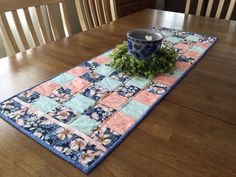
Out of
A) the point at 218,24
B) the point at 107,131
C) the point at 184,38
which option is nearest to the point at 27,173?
the point at 107,131

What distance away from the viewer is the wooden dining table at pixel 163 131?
54 cm

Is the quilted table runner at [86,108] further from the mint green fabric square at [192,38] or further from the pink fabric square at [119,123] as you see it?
the mint green fabric square at [192,38]

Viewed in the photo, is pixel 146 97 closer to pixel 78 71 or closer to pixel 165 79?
pixel 165 79

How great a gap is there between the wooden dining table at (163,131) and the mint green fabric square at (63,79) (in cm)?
4

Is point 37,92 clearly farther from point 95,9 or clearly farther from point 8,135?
point 95,9

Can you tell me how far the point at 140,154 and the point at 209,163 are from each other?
167mm

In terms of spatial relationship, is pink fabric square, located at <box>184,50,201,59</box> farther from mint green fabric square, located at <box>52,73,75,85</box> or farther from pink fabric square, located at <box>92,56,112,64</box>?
mint green fabric square, located at <box>52,73,75,85</box>

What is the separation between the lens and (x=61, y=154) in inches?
22.3

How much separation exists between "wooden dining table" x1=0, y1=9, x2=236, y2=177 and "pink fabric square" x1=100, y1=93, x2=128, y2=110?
10 cm

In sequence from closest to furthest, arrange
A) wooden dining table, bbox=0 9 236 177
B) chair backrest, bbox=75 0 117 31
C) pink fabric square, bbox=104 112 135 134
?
wooden dining table, bbox=0 9 236 177, pink fabric square, bbox=104 112 135 134, chair backrest, bbox=75 0 117 31

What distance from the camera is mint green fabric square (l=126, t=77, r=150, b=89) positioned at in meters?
0.86

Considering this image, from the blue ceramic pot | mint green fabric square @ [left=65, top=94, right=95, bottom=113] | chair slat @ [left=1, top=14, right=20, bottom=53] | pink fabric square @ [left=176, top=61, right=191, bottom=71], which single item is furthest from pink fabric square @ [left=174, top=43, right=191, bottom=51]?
chair slat @ [left=1, top=14, right=20, bottom=53]

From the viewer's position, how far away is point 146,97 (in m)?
0.79

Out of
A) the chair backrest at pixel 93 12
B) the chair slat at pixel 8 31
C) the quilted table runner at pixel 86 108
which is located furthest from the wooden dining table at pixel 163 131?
the chair backrest at pixel 93 12
